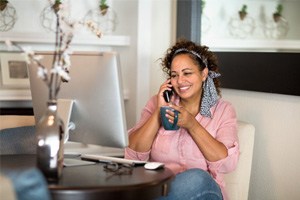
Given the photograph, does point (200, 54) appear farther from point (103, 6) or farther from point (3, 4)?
point (3, 4)

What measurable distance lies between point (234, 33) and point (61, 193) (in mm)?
1563

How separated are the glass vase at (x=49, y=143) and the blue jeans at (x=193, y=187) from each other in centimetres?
50

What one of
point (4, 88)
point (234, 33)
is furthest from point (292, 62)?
point (4, 88)

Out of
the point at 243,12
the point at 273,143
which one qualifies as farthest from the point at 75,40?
the point at 273,143

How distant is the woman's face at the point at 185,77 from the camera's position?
7.18 ft

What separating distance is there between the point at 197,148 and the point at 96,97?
0.62 m

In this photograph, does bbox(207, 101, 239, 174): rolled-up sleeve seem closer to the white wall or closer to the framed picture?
the white wall

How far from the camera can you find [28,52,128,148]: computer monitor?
1616 millimetres

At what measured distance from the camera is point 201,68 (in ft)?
7.38

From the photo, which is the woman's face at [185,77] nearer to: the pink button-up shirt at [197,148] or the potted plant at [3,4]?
the pink button-up shirt at [197,148]

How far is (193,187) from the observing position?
1857 millimetres

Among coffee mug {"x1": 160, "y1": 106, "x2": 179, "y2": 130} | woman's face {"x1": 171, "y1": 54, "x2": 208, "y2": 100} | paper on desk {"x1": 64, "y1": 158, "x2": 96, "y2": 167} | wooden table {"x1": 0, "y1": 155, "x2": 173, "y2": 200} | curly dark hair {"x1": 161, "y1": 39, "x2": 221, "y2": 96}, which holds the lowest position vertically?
paper on desk {"x1": 64, "y1": 158, "x2": 96, "y2": 167}

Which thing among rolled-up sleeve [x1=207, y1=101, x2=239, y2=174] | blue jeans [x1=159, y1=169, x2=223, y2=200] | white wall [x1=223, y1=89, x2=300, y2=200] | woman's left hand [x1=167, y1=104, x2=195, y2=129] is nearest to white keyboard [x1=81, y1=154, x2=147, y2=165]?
blue jeans [x1=159, y1=169, x2=223, y2=200]

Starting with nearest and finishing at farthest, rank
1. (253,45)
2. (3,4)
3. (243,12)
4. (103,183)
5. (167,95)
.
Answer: (103,183) < (167,95) < (253,45) < (243,12) < (3,4)
